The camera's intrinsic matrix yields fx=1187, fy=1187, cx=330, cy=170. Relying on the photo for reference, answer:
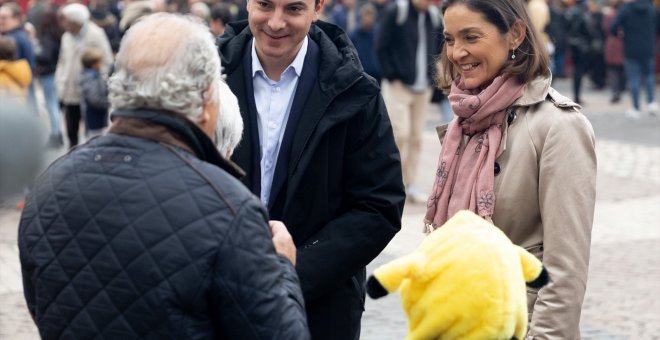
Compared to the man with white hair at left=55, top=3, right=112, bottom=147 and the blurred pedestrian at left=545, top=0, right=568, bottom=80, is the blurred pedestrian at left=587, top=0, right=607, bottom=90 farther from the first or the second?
the man with white hair at left=55, top=3, right=112, bottom=147

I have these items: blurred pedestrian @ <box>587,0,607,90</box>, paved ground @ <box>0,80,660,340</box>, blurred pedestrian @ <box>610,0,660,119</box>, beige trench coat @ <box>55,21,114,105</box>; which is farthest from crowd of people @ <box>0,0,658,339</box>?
blurred pedestrian @ <box>587,0,607,90</box>

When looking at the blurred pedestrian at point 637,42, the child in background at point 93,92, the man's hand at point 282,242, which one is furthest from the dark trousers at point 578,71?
the man's hand at point 282,242

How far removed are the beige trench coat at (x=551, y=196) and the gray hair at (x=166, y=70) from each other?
1.12 metres

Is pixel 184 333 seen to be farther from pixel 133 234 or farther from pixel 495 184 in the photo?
pixel 495 184

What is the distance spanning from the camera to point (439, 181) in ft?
11.8

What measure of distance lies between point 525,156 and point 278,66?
0.85m

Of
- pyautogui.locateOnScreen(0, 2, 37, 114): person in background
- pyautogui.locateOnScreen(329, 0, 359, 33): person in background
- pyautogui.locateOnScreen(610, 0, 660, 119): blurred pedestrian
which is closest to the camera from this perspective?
pyautogui.locateOnScreen(0, 2, 37, 114): person in background

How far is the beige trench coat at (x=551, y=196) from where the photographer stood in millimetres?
3270

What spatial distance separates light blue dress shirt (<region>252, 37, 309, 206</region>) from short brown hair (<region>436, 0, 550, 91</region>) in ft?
1.77

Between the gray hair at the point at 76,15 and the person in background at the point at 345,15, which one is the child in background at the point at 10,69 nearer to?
the gray hair at the point at 76,15

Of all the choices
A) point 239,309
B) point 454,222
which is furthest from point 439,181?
point 239,309

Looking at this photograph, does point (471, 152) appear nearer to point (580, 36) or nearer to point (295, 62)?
point (295, 62)

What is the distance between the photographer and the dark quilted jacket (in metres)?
2.40

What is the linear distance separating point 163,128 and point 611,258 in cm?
677
